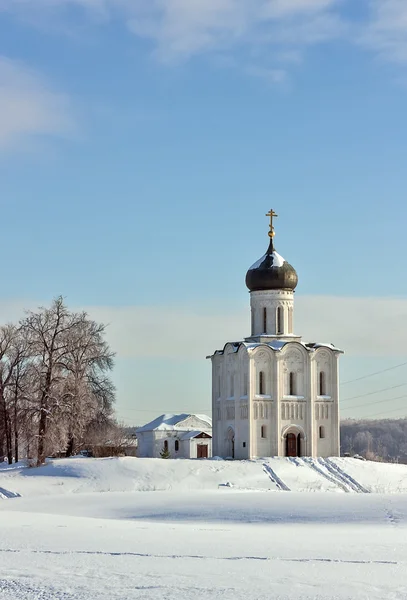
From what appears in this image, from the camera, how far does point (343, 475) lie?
4500 centimetres

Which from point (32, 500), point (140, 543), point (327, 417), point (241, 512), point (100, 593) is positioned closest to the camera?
point (100, 593)

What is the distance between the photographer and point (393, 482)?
44.7 m

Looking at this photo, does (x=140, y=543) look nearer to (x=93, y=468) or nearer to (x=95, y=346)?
(x=93, y=468)

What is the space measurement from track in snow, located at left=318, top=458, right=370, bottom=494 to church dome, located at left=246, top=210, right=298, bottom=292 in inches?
374

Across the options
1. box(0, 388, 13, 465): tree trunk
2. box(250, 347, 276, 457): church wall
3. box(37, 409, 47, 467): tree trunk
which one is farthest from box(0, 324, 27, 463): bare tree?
box(250, 347, 276, 457): church wall

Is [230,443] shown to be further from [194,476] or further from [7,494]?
[7,494]

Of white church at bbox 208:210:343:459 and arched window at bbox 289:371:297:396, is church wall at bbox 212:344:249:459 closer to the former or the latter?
white church at bbox 208:210:343:459

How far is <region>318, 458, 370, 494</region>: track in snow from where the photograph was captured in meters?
42.8

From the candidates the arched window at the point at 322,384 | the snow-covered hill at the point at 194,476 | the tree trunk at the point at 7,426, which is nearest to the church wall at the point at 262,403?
the snow-covered hill at the point at 194,476

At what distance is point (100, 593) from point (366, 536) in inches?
349

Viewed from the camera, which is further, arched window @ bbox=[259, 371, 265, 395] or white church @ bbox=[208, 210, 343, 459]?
arched window @ bbox=[259, 371, 265, 395]

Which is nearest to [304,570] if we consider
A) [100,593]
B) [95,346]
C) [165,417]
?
[100,593]

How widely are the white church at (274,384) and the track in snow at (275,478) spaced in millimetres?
4132

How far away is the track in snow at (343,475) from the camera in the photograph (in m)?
42.8
